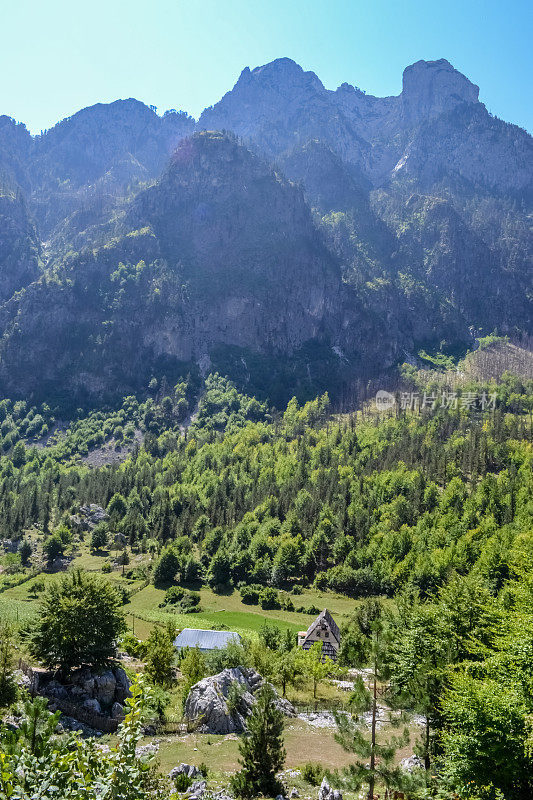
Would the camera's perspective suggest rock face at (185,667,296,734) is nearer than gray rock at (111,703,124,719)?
Yes

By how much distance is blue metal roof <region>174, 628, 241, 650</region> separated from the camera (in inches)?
2881

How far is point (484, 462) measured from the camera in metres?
166

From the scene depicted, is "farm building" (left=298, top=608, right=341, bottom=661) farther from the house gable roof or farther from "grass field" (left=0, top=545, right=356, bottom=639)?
"grass field" (left=0, top=545, right=356, bottom=639)

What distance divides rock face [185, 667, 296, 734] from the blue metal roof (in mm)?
27104

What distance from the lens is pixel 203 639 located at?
7512cm

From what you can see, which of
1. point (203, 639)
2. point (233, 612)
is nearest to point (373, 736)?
point (203, 639)

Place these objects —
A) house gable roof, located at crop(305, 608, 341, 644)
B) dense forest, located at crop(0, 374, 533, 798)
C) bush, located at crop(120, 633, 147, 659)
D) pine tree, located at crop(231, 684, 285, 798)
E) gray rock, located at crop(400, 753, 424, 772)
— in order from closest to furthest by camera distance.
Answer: dense forest, located at crop(0, 374, 533, 798) < pine tree, located at crop(231, 684, 285, 798) < gray rock, located at crop(400, 753, 424, 772) < bush, located at crop(120, 633, 147, 659) < house gable roof, located at crop(305, 608, 341, 644)

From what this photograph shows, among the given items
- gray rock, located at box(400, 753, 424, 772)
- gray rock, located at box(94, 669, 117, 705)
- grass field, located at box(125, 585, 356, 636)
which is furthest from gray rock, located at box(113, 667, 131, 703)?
grass field, located at box(125, 585, 356, 636)

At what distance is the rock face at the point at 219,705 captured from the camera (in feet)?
144

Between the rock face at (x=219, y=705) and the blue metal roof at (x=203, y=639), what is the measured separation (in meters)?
27.1

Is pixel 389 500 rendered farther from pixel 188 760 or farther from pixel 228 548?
pixel 188 760

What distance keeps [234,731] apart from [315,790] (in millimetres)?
13513

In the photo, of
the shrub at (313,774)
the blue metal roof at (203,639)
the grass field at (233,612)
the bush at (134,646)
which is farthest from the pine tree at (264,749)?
the grass field at (233,612)

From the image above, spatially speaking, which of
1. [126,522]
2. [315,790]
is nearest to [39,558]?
[126,522]
